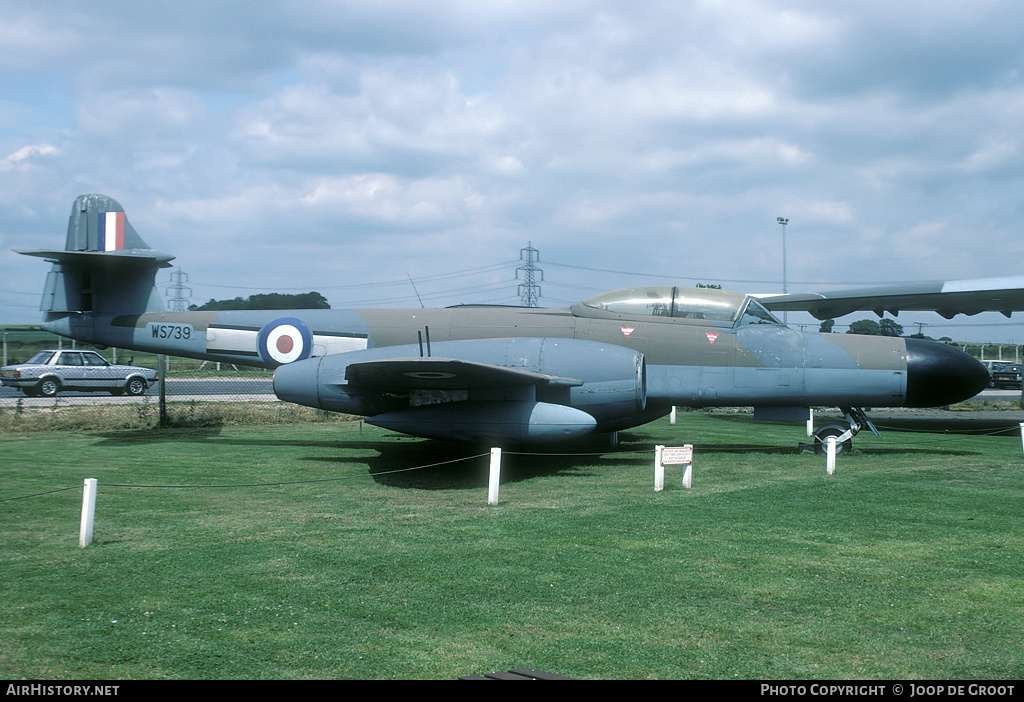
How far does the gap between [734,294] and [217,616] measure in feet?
34.7

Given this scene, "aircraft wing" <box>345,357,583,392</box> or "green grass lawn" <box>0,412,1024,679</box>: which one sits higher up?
"aircraft wing" <box>345,357,583,392</box>

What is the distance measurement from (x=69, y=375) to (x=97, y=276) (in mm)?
13684

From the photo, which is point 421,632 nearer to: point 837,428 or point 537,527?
point 537,527

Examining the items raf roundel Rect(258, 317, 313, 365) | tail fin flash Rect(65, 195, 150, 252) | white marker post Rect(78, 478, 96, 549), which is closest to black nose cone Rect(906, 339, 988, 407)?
raf roundel Rect(258, 317, 313, 365)

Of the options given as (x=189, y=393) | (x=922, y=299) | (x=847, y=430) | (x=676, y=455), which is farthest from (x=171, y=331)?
(x=922, y=299)

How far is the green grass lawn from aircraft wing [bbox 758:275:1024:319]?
9613 millimetres

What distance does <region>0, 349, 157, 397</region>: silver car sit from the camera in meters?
25.4

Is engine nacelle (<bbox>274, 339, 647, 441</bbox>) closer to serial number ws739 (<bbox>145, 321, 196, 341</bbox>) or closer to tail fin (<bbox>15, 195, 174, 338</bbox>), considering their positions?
serial number ws739 (<bbox>145, 321, 196, 341</bbox>)

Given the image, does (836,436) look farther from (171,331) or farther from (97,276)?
(97,276)

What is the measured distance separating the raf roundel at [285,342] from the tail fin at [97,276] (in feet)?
9.03

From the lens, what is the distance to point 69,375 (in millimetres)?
26234

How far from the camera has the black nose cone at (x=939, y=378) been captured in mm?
12500

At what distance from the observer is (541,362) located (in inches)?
464
